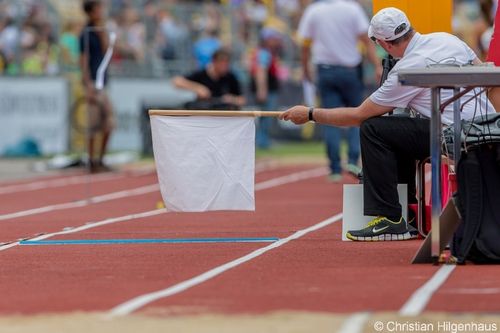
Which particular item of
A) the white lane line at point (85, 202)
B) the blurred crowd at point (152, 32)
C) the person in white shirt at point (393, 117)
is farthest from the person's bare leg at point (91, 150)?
the person in white shirt at point (393, 117)

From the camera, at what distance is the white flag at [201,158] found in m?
10.2

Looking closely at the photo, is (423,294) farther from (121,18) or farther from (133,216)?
(121,18)

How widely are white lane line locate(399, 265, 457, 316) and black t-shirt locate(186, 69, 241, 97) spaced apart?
496 inches

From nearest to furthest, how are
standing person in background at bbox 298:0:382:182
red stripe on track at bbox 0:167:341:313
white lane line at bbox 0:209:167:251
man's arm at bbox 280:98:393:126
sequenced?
red stripe on track at bbox 0:167:341:313, man's arm at bbox 280:98:393:126, white lane line at bbox 0:209:167:251, standing person in background at bbox 298:0:382:182

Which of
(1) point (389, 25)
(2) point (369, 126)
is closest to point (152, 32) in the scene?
(2) point (369, 126)

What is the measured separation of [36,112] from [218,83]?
6072 mm

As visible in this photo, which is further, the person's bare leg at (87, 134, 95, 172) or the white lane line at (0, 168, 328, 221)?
the person's bare leg at (87, 134, 95, 172)

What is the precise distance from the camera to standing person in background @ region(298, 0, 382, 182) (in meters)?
17.5

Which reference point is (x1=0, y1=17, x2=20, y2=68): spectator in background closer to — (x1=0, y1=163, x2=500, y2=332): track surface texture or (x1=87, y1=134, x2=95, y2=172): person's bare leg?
(x1=87, y1=134, x2=95, y2=172): person's bare leg

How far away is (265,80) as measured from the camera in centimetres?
3012

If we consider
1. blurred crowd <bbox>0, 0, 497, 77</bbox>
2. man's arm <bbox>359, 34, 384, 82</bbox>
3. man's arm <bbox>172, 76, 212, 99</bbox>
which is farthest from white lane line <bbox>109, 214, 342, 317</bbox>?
blurred crowd <bbox>0, 0, 497, 77</bbox>

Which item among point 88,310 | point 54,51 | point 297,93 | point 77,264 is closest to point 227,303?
point 88,310

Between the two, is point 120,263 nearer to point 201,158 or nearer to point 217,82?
point 201,158

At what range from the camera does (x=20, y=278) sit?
8219 mm
